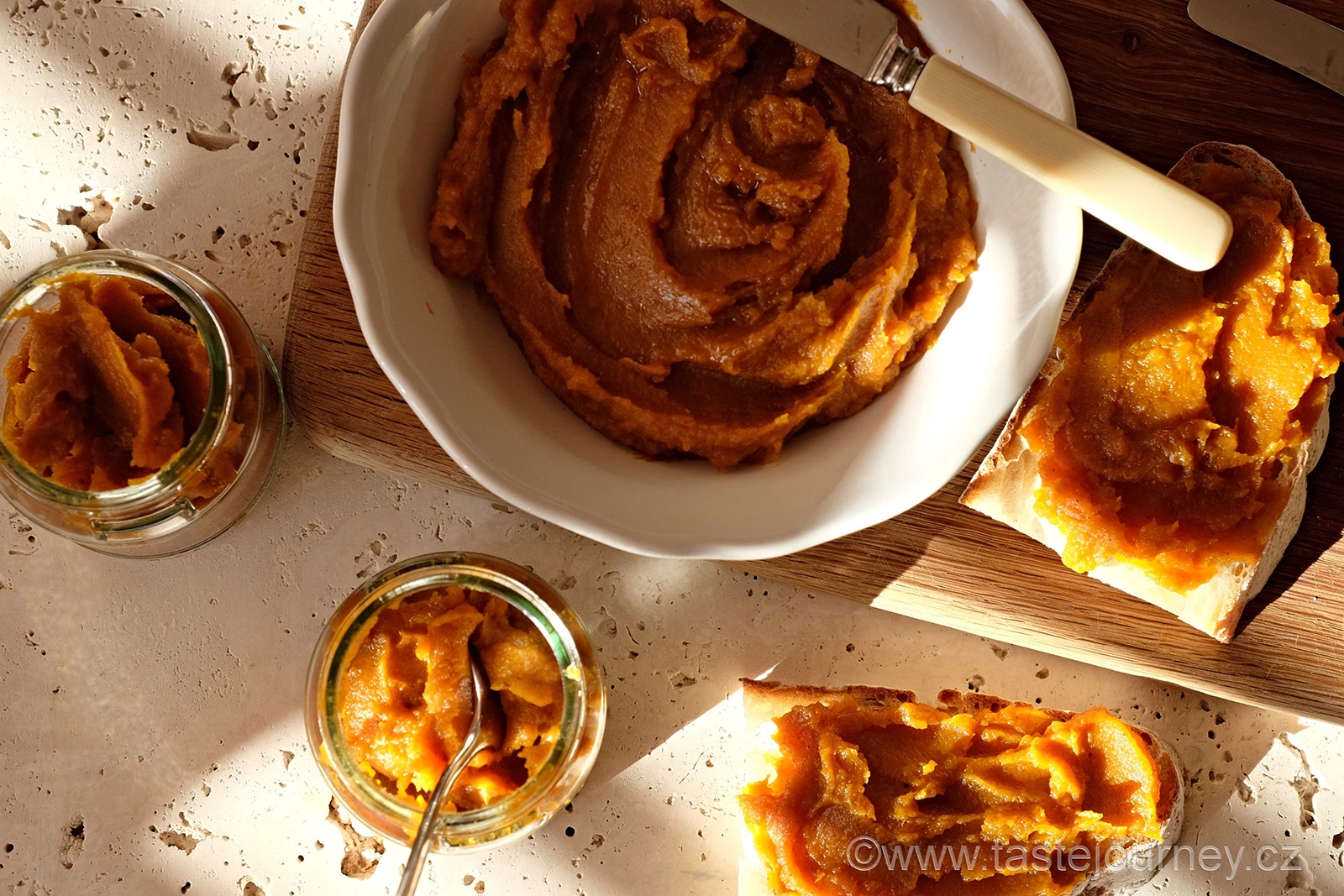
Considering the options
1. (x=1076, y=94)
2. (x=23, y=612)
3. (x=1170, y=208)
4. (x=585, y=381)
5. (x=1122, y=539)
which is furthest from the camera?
(x=23, y=612)

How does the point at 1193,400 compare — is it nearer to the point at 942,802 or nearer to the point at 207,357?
the point at 942,802

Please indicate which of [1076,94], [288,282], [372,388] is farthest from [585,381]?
[1076,94]

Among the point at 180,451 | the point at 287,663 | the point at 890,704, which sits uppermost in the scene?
the point at 890,704

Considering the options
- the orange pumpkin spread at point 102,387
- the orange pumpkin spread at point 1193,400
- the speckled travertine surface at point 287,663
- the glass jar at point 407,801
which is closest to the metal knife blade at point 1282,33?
the orange pumpkin spread at point 1193,400

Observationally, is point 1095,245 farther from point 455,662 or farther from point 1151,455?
point 455,662

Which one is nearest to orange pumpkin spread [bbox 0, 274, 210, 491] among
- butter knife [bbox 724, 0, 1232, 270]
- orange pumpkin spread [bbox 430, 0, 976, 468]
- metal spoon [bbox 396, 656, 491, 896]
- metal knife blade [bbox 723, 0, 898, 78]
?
orange pumpkin spread [bbox 430, 0, 976, 468]

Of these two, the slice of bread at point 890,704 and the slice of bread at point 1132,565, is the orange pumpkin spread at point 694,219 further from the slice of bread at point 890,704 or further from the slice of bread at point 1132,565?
the slice of bread at point 890,704

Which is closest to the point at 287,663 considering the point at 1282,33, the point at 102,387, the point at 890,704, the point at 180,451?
the point at 180,451
